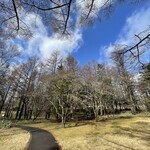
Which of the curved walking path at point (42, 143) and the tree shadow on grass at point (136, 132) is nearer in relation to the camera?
the curved walking path at point (42, 143)

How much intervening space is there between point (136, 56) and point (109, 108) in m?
24.3

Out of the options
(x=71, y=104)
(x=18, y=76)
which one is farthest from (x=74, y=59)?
(x=71, y=104)

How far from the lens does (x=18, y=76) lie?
27406 millimetres

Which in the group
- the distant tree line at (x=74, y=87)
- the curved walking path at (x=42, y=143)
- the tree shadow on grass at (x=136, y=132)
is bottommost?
the curved walking path at (x=42, y=143)

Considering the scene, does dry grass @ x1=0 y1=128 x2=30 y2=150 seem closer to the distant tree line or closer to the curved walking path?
the curved walking path

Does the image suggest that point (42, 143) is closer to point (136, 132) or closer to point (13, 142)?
point (13, 142)

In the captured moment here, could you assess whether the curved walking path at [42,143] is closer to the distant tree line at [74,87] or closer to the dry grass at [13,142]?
the dry grass at [13,142]

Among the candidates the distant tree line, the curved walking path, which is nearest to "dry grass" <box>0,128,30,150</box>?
the curved walking path

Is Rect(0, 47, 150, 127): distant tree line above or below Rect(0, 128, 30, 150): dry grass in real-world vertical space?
above

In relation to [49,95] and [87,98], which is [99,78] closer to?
[87,98]

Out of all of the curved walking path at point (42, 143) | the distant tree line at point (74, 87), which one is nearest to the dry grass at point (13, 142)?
the curved walking path at point (42, 143)

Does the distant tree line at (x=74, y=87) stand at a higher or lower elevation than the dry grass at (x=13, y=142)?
higher

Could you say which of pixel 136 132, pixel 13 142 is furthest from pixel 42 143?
pixel 136 132

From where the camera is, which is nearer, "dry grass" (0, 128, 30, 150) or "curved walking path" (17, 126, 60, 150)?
"curved walking path" (17, 126, 60, 150)
